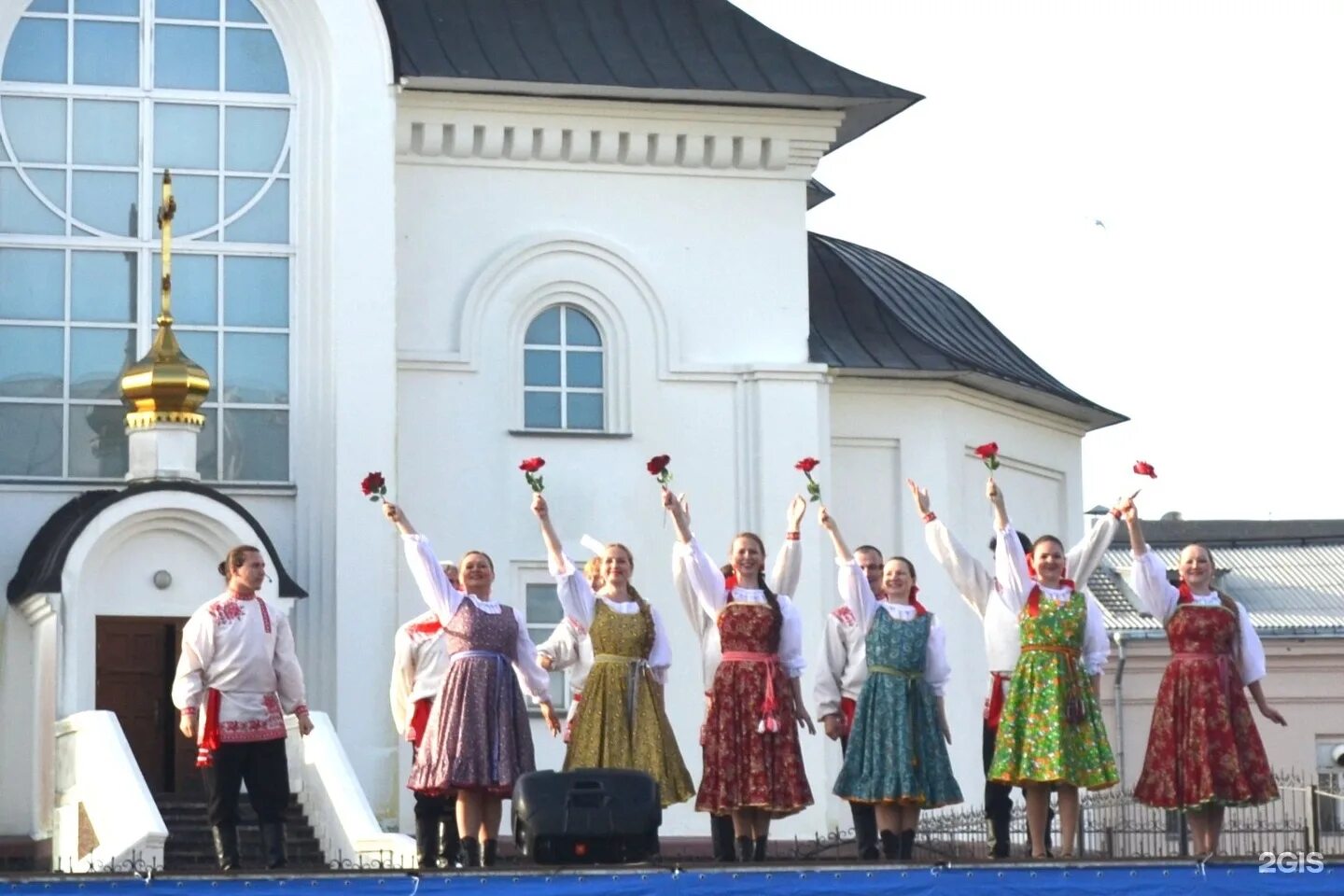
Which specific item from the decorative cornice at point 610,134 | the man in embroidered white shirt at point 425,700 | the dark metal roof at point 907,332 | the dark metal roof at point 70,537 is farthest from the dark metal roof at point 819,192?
the man in embroidered white shirt at point 425,700

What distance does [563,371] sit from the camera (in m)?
26.7

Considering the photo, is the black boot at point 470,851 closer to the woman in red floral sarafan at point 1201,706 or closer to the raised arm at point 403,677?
the raised arm at point 403,677

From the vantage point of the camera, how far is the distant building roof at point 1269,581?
37281 millimetres

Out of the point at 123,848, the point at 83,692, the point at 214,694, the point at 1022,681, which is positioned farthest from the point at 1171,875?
the point at 83,692

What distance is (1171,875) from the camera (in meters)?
15.1

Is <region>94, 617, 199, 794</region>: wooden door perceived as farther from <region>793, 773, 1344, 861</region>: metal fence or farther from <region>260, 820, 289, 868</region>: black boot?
<region>260, 820, 289, 868</region>: black boot

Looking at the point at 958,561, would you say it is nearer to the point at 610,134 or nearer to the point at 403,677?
the point at 403,677

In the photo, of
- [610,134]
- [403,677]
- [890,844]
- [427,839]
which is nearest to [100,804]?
[403,677]

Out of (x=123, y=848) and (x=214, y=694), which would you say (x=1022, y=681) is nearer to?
(x=214, y=694)

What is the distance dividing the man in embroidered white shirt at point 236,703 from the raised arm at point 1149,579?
4632 millimetres

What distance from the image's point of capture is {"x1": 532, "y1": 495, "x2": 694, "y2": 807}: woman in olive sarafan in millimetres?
17578

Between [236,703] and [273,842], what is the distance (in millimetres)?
778

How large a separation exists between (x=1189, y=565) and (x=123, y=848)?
6951mm

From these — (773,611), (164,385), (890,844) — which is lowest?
(890,844)
